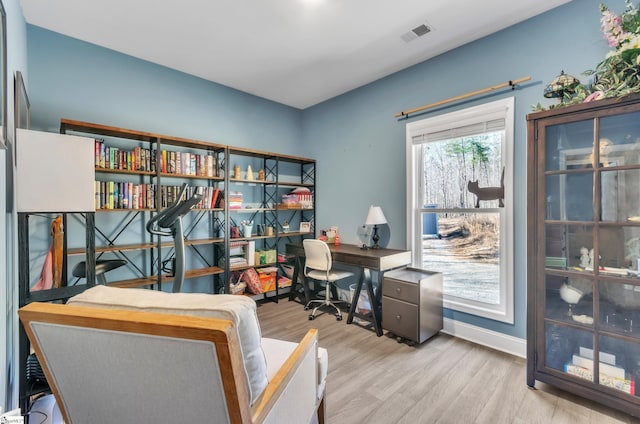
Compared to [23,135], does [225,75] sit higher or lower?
higher

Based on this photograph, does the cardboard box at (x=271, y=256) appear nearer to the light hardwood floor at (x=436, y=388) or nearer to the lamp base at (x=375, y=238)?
the light hardwood floor at (x=436, y=388)

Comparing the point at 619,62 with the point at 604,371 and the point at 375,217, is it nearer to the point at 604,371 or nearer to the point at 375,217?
the point at 604,371

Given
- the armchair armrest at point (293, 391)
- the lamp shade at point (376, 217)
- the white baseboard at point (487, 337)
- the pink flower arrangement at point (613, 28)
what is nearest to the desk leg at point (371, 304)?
the lamp shade at point (376, 217)

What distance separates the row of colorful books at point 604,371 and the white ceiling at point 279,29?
2.47 m

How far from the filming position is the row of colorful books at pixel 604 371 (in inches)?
63.3

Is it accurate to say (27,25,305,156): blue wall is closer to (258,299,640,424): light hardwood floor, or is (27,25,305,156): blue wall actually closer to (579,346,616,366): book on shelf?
(258,299,640,424): light hardwood floor

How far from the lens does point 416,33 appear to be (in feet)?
8.01

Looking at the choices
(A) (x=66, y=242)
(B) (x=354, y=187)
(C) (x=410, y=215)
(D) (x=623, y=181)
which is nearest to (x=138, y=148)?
(A) (x=66, y=242)

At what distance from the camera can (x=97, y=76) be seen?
2.63 metres

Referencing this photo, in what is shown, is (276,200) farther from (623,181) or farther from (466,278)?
(623,181)

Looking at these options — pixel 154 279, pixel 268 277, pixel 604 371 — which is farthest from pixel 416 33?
pixel 154 279

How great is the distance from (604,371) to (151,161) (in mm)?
3833

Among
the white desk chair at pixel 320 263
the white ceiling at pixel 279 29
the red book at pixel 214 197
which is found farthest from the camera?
the red book at pixel 214 197

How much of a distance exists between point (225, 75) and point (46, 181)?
7.58 feet
